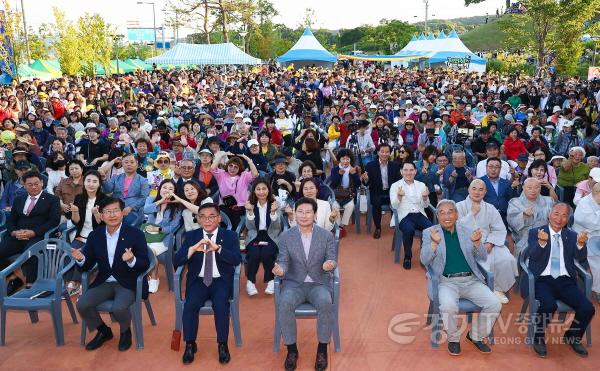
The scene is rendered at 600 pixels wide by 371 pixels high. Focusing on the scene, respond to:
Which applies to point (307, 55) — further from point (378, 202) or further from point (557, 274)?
point (557, 274)

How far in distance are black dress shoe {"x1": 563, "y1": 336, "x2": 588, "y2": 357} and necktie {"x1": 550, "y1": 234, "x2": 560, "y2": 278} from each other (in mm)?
533

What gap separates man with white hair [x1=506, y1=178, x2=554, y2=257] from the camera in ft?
17.2

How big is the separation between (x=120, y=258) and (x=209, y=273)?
0.80m

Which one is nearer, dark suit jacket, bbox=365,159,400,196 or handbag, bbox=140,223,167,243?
handbag, bbox=140,223,167,243

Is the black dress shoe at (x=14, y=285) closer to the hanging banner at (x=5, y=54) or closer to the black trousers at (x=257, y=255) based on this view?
the black trousers at (x=257, y=255)

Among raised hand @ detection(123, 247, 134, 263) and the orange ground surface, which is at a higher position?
raised hand @ detection(123, 247, 134, 263)

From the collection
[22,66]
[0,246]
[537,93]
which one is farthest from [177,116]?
[22,66]

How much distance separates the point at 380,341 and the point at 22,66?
2570cm

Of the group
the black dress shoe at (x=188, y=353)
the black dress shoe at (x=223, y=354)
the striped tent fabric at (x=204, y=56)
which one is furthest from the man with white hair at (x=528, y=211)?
the striped tent fabric at (x=204, y=56)

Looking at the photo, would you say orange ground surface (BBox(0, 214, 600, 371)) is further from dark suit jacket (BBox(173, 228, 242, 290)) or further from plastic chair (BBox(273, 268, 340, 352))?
dark suit jacket (BBox(173, 228, 242, 290))

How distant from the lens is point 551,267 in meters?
4.34

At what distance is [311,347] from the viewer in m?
4.38

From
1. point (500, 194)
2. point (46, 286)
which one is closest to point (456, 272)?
point (500, 194)

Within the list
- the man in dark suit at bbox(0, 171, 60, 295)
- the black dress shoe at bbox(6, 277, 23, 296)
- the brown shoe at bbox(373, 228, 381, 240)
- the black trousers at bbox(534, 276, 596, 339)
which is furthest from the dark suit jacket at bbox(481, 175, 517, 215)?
the black dress shoe at bbox(6, 277, 23, 296)
